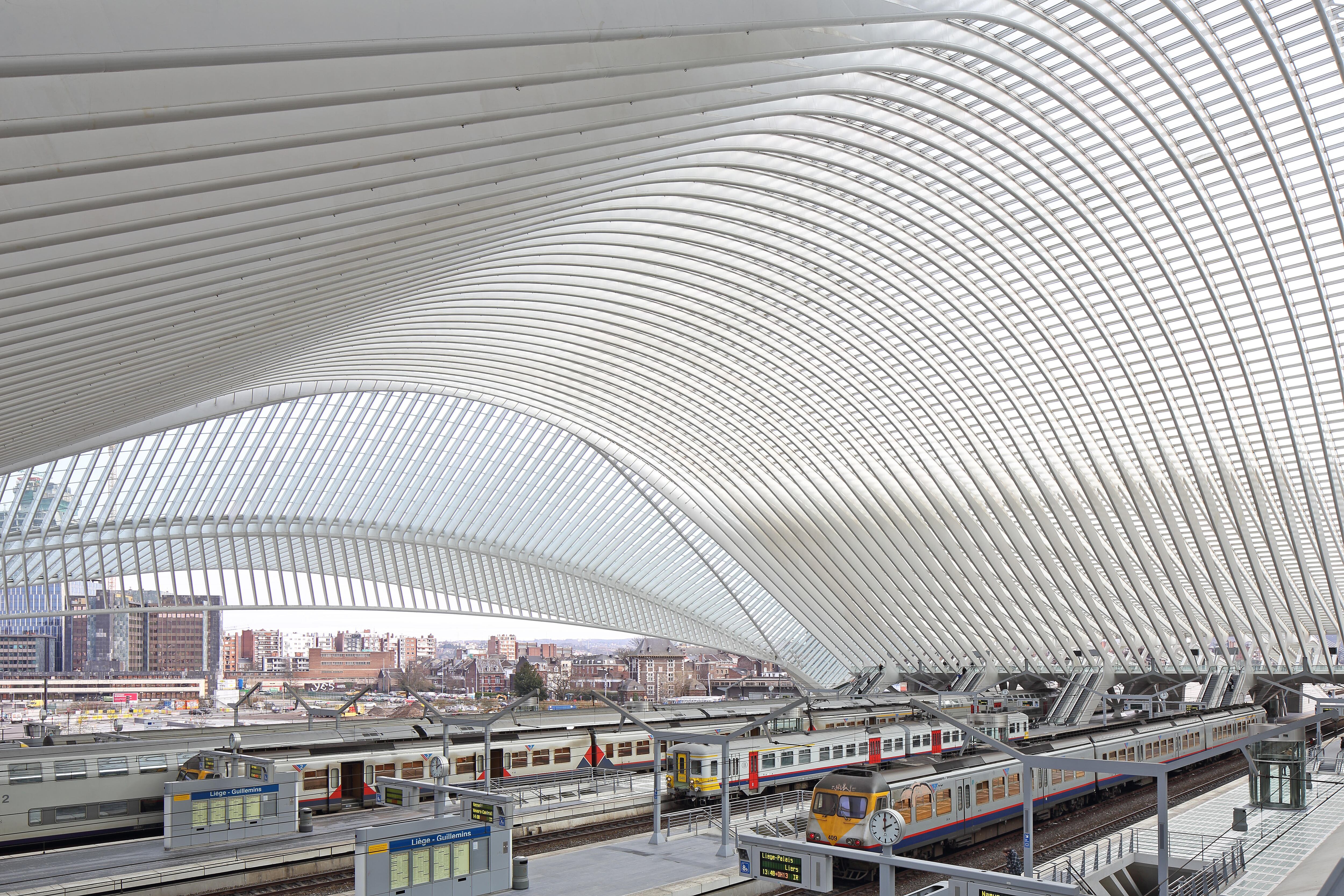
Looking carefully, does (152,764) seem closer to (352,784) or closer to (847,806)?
(352,784)

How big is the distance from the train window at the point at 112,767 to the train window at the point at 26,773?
1737 millimetres

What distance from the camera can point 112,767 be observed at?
28.8 metres

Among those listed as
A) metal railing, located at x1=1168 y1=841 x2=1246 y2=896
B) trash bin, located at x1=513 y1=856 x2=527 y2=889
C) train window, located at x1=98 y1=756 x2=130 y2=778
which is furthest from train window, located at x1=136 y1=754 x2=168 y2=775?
metal railing, located at x1=1168 y1=841 x2=1246 y2=896

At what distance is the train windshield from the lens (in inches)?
907

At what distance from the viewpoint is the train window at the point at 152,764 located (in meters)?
29.6

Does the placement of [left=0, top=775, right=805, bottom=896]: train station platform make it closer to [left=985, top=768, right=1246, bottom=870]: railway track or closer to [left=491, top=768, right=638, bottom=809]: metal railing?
[left=491, top=768, right=638, bottom=809]: metal railing

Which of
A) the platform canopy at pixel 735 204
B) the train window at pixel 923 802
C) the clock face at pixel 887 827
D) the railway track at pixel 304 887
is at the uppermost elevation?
the platform canopy at pixel 735 204

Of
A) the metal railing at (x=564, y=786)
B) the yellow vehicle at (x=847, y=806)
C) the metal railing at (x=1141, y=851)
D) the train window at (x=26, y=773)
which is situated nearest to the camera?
the metal railing at (x=1141, y=851)

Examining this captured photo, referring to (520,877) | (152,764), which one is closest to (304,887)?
(520,877)

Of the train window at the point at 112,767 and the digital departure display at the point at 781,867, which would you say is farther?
the train window at the point at 112,767

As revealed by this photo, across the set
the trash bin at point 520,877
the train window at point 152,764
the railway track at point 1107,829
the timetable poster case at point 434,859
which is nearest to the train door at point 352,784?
the train window at point 152,764

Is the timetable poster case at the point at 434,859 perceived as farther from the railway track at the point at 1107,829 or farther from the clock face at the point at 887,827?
the railway track at the point at 1107,829

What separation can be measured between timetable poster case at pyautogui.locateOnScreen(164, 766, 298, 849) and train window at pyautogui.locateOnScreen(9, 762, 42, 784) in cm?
320

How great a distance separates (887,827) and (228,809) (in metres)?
18.7
